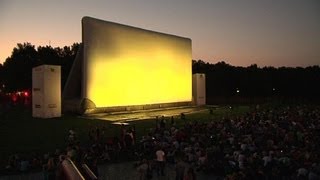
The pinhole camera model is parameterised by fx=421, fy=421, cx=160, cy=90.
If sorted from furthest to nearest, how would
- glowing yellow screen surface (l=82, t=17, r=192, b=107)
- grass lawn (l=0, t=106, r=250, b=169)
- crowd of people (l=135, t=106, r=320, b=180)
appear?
1. glowing yellow screen surface (l=82, t=17, r=192, b=107)
2. grass lawn (l=0, t=106, r=250, b=169)
3. crowd of people (l=135, t=106, r=320, b=180)

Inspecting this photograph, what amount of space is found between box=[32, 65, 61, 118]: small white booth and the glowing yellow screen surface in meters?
2.27

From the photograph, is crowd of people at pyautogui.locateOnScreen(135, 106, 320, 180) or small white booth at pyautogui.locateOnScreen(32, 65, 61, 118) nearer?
crowd of people at pyautogui.locateOnScreen(135, 106, 320, 180)

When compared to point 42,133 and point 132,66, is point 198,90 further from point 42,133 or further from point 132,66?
point 42,133

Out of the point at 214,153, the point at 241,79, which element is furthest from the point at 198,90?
the point at 214,153

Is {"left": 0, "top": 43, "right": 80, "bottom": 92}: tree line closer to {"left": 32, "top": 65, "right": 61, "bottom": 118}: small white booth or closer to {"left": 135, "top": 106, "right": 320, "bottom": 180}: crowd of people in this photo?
{"left": 32, "top": 65, "right": 61, "bottom": 118}: small white booth

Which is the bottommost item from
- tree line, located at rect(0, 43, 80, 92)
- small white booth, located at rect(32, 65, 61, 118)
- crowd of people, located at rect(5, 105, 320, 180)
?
crowd of people, located at rect(5, 105, 320, 180)

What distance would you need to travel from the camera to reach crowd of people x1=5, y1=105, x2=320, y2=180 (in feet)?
36.2

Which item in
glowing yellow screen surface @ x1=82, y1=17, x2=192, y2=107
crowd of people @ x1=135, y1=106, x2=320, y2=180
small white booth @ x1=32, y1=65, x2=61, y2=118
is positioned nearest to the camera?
crowd of people @ x1=135, y1=106, x2=320, y2=180

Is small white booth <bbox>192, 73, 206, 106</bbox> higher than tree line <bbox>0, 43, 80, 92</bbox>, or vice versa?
tree line <bbox>0, 43, 80, 92</bbox>

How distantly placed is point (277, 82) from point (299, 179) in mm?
54143

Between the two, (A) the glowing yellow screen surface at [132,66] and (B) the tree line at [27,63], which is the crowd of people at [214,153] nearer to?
(A) the glowing yellow screen surface at [132,66]

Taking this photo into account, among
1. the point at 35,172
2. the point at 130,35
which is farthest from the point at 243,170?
the point at 130,35

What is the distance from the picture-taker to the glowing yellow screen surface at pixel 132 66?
104 feet

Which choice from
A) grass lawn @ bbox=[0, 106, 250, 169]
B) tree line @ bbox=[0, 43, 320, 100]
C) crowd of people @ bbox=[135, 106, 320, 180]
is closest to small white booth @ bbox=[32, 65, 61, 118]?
grass lawn @ bbox=[0, 106, 250, 169]
